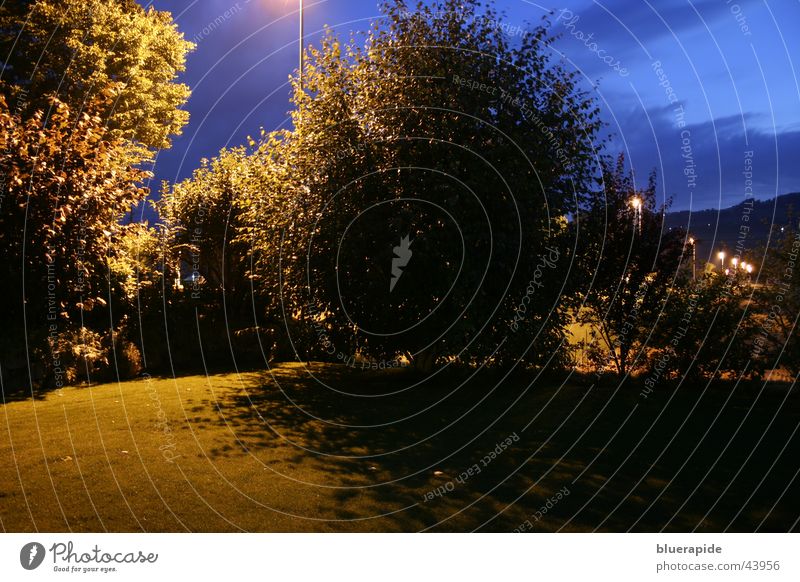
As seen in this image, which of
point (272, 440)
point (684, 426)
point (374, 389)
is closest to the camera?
point (272, 440)

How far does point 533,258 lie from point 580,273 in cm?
195

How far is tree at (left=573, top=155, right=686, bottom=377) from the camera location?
1803 centimetres

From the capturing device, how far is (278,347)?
23672 mm

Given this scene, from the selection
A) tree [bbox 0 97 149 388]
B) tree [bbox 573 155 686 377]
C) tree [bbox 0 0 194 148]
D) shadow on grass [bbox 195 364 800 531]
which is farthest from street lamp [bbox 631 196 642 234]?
tree [bbox 0 0 194 148]

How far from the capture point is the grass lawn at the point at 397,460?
791 centimetres

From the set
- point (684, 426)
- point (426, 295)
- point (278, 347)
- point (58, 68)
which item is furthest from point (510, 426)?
point (58, 68)

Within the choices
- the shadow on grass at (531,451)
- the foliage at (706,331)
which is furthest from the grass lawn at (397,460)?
the foliage at (706,331)

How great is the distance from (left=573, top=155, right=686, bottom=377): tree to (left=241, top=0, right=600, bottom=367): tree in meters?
1.18

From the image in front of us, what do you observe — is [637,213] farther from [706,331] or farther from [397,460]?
[397,460]

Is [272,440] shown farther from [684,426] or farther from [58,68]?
[58,68]

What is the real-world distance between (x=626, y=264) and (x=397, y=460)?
996 centimetres

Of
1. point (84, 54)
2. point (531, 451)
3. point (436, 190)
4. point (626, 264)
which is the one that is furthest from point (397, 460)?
point (84, 54)

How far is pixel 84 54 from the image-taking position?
31266 millimetres

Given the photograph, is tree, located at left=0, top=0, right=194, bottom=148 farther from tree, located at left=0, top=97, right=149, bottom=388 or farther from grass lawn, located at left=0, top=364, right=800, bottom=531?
grass lawn, located at left=0, top=364, right=800, bottom=531
